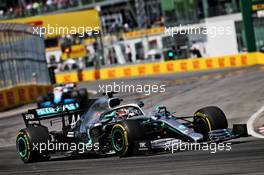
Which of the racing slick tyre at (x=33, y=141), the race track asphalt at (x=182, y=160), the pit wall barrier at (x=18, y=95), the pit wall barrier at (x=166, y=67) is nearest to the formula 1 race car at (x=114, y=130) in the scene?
the racing slick tyre at (x=33, y=141)

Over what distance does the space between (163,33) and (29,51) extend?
19937 mm

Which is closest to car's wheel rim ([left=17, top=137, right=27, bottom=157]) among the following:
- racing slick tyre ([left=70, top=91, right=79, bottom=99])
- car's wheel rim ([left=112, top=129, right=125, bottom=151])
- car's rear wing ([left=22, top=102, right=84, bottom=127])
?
car's rear wing ([left=22, top=102, right=84, bottom=127])

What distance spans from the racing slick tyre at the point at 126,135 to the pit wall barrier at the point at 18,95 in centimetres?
2254

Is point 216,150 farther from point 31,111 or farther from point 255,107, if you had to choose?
point 255,107

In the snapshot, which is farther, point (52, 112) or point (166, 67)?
point (166, 67)

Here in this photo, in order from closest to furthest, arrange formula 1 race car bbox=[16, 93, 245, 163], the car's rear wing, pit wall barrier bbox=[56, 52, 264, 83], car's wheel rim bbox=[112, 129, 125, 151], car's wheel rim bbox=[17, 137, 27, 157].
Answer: formula 1 race car bbox=[16, 93, 245, 163] → car's wheel rim bbox=[112, 129, 125, 151] → car's wheel rim bbox=[17, 137, 27, 157] → the car's rear wing → pit wall barrier bbox=[56, 52, 264, 83]

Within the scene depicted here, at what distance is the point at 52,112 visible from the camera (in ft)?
52.2

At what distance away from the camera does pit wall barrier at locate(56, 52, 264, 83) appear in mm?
46906

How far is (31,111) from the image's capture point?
626 inches

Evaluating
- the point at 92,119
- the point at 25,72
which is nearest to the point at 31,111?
the point at 92,119

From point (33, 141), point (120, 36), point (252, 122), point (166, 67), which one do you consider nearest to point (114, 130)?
point (33, 141)

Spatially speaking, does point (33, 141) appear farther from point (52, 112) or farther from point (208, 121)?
point (208, 121)

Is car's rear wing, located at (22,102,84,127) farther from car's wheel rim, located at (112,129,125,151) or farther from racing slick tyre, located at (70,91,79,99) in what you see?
racing slick tyre, located at (70,91,79,99)

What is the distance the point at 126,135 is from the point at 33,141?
2.60 m
